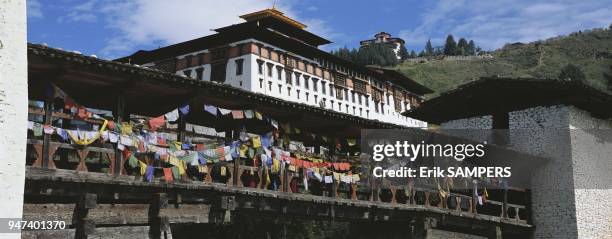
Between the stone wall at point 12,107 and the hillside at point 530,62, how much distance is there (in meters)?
88.6

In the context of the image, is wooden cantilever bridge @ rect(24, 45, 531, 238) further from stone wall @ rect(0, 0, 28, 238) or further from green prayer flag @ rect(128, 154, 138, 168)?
stone wall @ rect(0, 0, 28, 238)

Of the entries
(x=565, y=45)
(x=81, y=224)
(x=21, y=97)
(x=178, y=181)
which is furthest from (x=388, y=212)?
(x=565, y=45)

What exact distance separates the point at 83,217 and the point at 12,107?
414 cm

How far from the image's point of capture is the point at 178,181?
579 inches

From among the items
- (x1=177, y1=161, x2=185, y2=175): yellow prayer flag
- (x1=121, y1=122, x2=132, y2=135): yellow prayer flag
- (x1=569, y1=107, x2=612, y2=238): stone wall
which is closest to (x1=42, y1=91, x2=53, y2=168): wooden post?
(x1=121, y1=122, x2=132, y2=135): yellow prayer flag

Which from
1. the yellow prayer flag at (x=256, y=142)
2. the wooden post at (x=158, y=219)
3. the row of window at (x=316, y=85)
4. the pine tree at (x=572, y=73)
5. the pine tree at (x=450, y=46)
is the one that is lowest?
the wooden post at (x=158, y=219)

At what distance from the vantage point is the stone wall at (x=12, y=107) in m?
9.15

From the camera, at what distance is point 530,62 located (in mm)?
107938

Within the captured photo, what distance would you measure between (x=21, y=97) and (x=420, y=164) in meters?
17.1

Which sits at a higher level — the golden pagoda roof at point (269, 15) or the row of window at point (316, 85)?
the golden pagoda roof at point (269, 15)

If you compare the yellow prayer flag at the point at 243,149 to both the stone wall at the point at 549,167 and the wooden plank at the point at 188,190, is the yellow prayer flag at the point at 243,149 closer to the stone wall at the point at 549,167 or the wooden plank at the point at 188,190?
the wooden plank at the point at 188,190

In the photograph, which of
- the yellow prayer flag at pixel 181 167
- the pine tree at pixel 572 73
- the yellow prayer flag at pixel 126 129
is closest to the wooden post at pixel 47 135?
the yellow prayer flag at pixel 126 129

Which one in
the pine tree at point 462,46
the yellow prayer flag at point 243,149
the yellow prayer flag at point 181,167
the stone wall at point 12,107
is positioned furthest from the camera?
the pine tree at point 462,46

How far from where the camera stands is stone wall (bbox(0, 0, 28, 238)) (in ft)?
30.0
